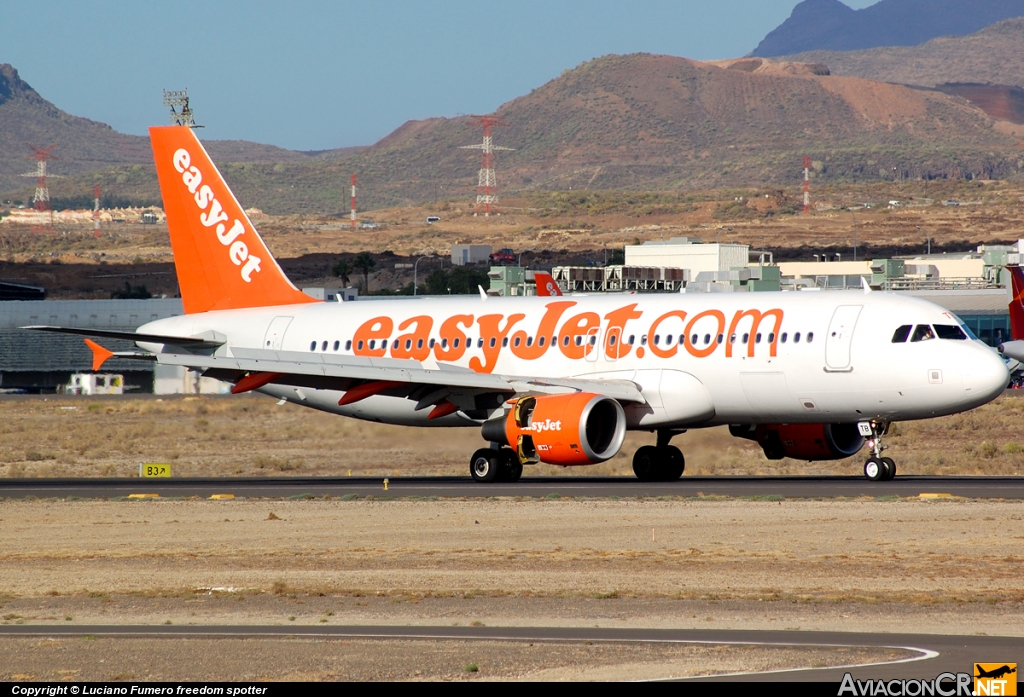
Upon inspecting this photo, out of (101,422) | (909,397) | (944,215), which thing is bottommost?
(101,422)

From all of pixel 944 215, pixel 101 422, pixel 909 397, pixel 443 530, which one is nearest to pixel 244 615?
pixel 443 530

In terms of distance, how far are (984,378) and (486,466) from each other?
11.2 meters

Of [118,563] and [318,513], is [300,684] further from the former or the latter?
[318,513]

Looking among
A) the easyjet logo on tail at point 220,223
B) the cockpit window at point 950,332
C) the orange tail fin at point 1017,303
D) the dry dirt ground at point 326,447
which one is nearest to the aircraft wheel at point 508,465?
the dry dirt ground at point 326,447

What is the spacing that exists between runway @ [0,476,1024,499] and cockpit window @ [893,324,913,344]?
3048 millimetres

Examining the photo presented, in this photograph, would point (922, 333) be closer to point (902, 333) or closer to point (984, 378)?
point (902, 333)

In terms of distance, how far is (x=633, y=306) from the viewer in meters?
34.6

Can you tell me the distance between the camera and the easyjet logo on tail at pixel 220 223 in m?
41.5

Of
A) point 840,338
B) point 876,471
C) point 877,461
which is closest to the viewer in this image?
point 840,338

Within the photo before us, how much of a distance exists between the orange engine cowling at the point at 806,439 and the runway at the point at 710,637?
67.1 ft

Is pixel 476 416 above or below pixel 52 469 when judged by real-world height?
above

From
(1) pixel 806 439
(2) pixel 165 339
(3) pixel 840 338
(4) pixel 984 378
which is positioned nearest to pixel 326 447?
(2) pixel 165 339

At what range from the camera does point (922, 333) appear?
102 feet

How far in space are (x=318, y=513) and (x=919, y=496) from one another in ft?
36.6
